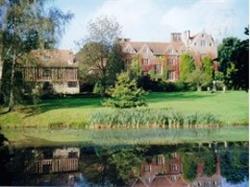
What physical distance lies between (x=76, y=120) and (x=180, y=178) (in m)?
0.93

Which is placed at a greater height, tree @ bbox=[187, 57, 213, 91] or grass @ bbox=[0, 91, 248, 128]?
tree @ bbox=[187, 57, 213, 91]

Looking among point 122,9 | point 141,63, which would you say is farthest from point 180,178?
point 122,9

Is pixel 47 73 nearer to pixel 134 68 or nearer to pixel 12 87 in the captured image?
pixel 12 87

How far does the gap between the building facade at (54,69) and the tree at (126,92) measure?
294 millimetres

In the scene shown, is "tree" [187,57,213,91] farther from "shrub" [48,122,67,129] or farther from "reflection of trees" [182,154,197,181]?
"shrub" [48,122,67,129]

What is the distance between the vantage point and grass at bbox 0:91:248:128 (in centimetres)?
433

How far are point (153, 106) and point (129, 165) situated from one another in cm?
49

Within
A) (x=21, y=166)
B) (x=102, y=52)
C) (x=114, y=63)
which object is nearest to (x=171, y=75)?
(x=114, y=63)

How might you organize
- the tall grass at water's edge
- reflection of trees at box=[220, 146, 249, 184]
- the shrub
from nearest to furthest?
reflection of trees at box=[220, 146, 249, 184] → the tall grass at water's edge → the shrub

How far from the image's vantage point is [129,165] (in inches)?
174

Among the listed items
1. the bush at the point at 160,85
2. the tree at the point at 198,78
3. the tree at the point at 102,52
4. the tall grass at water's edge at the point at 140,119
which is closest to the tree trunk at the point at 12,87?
the tree at the point at 102,52

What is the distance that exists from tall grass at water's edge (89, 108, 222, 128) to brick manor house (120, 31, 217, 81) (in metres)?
0.28

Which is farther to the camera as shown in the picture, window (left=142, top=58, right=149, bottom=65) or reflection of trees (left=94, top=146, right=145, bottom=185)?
window (left=142, top=58, right=149, bottom=65)

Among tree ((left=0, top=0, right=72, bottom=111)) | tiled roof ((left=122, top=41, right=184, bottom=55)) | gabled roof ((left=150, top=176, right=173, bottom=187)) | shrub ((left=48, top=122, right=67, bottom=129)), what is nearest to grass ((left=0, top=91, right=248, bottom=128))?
shrub ((left=48, top=122, right=67, bottom=129))
